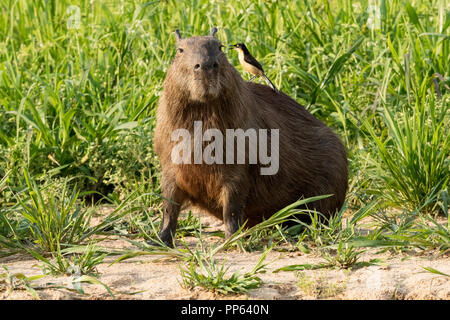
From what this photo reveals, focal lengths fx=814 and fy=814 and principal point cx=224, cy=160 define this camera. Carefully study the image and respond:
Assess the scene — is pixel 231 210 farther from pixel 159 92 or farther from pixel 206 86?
pixel 159 92

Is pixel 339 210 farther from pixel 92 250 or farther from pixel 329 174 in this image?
pixel 92 250

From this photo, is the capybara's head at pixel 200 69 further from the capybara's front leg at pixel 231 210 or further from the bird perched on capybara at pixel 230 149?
the capybara's front leg at pixel 231 210

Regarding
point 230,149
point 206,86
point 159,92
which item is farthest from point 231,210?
point 159,92

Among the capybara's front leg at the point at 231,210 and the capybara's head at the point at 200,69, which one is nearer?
the capybara's head at the point at 200,69

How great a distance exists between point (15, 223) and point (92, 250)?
0.77 metres

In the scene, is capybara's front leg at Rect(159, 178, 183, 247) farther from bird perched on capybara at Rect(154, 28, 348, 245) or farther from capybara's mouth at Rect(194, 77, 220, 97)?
capybara's mouth at Rect(194, 77, 220, 97)

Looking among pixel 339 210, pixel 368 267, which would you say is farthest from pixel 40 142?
pixel 368 267

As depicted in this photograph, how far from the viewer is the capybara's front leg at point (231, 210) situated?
13.5ft

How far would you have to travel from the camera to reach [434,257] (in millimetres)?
3781

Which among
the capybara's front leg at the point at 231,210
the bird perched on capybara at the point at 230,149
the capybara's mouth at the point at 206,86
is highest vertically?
the capybara's mouth at the point at 206,86

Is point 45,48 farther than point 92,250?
Yes

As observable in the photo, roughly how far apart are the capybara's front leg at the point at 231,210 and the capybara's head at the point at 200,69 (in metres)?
0.54

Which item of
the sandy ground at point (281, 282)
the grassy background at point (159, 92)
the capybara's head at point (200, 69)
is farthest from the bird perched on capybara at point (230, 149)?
the sandy ground at point (281, 282)

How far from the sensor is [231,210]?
412cm
